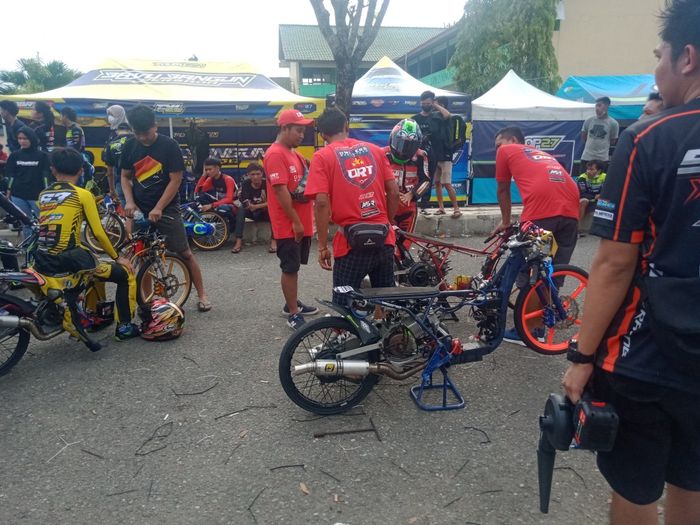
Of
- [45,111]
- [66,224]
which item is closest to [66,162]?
[66,224]

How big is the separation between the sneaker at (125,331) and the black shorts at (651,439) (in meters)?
3.94

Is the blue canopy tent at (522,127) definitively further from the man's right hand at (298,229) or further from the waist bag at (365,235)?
the waist bag at (365,235)

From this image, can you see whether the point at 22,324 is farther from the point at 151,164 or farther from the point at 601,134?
the point at 601,134

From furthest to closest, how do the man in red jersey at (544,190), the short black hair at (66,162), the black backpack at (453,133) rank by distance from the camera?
the black backpack at (453,133) → the man in red jersey at (544,190) → the short black hair at (66,162)

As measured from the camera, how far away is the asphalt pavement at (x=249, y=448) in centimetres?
245

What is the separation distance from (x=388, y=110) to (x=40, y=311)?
28.9 feet

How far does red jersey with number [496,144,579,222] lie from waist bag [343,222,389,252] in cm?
162

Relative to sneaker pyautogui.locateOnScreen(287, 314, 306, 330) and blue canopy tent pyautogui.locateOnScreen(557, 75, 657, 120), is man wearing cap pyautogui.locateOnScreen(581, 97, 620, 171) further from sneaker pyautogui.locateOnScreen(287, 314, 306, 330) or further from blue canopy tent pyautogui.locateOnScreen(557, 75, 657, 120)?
sneaker pyautogui.locateOnScreen(287, 314, 306, 330)

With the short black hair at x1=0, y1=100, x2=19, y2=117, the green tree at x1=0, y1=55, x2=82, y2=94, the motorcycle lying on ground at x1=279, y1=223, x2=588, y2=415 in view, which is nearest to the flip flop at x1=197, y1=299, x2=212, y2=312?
the motorcycle lying on ground at x1=279, y1=223, x2=588, y2=415

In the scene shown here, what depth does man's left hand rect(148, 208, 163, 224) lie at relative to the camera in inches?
186

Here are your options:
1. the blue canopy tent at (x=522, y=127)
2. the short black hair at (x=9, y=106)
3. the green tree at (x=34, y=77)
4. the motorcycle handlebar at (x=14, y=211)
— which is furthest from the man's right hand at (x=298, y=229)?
the green tree at (x=34, y=77)

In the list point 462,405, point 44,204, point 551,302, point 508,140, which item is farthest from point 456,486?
point 44,204

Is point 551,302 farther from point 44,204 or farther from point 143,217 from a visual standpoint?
point 44,204

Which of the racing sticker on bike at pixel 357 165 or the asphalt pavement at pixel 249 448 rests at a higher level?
the racing sticker on bike at pixel 357 165
